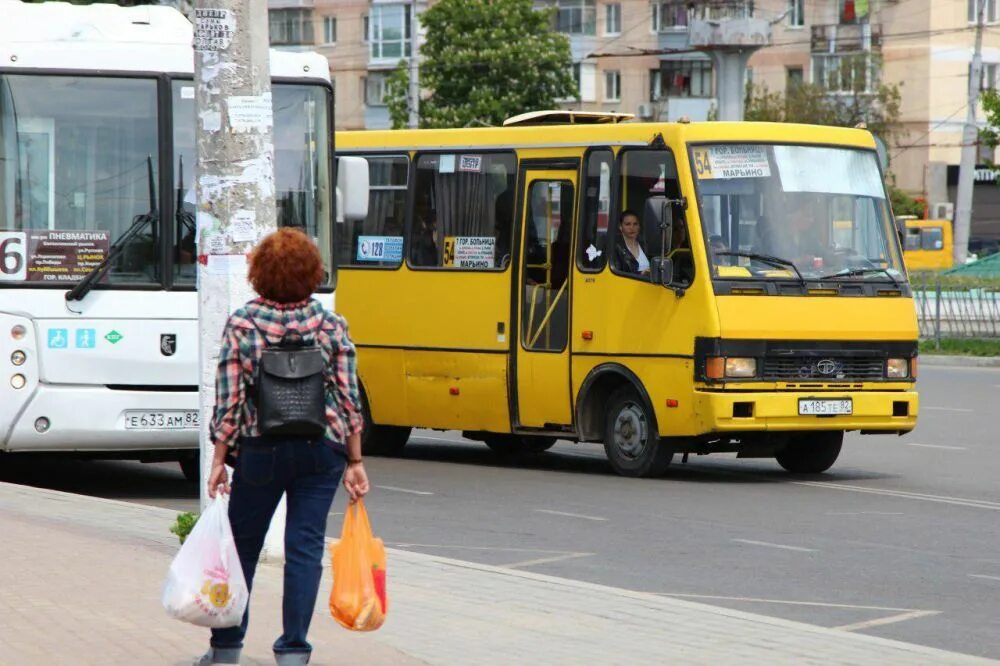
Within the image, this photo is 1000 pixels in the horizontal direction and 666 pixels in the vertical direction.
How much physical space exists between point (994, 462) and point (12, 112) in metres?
8.47

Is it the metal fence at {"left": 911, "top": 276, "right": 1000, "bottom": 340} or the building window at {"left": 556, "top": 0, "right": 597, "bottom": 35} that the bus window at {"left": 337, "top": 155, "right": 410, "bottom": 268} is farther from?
the building window at {"left": 556, "top": 0, "right": 597, "bottom": 35}

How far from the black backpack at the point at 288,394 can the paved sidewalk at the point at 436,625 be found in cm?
107

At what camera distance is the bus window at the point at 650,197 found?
14523 mm

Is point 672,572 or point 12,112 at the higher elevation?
A: point 12,112

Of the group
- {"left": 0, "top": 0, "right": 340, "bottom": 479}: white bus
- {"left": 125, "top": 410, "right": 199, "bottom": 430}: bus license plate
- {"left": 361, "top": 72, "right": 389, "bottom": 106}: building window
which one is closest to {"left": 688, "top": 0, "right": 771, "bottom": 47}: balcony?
{"left": 361, "top": 72, "right": 389, "bottom": 106}: building window

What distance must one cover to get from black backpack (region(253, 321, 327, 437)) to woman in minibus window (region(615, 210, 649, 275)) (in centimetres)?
865

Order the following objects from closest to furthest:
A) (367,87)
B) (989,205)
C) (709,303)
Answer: (709,303) → (989,205) → (367,87)

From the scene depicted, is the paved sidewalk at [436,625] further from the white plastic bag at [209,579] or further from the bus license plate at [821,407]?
the bus license plate at [821,407]

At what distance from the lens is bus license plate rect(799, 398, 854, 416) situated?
A: 14.4 meters

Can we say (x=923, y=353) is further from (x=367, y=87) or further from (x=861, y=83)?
(x=367, y=87)

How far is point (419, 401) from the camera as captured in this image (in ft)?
54.4

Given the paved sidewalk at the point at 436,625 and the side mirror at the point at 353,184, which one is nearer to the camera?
the paved sidewalk at the point at 436,625

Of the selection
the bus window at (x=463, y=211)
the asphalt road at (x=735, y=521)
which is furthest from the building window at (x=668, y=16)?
the bus window at (x=463, y=211)

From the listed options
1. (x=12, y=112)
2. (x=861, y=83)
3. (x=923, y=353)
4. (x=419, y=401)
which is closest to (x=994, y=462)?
(x=419, y=401)
